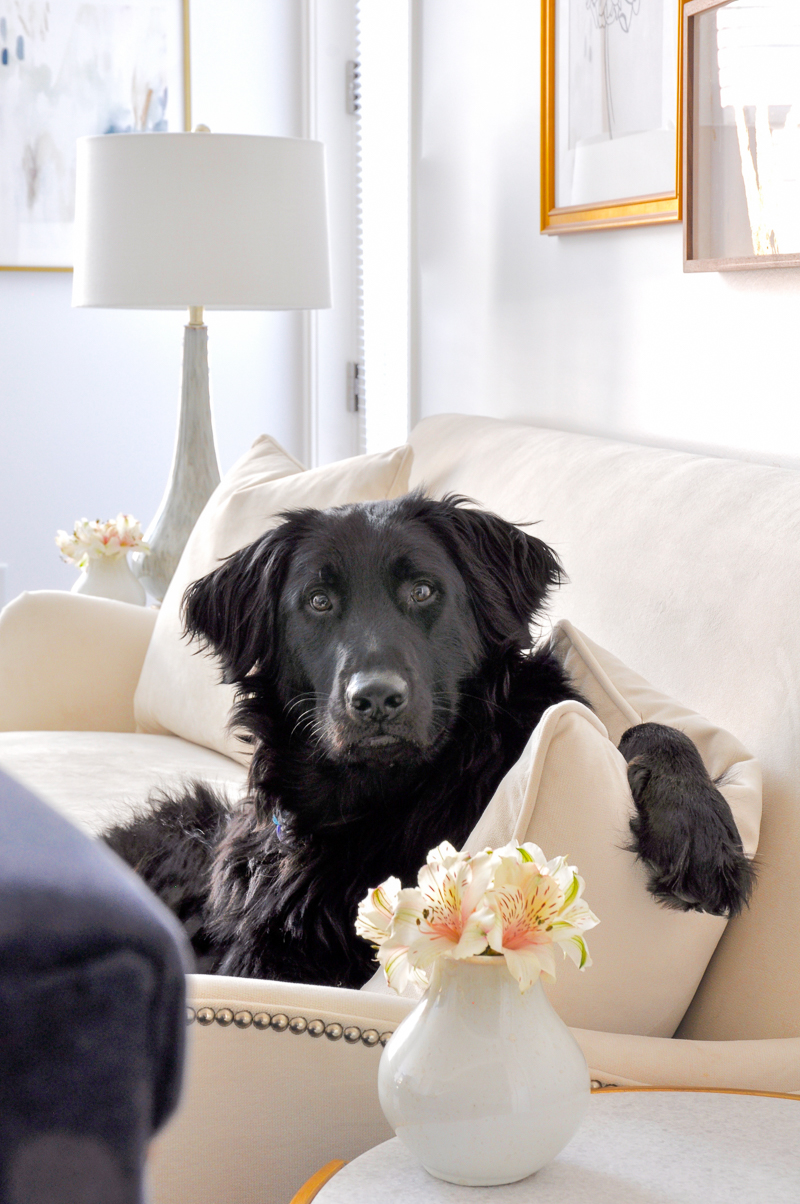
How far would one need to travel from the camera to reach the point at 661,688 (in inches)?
50.8

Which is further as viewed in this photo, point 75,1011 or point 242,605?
point 242,605

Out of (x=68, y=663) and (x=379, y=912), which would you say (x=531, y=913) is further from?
(x=68, y=663)

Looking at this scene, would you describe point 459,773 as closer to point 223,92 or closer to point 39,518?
point 39,518

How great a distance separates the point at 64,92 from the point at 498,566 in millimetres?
3133

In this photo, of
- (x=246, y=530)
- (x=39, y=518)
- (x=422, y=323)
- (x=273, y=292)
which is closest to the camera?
(x=246, y=530)

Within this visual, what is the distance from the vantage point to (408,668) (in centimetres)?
116

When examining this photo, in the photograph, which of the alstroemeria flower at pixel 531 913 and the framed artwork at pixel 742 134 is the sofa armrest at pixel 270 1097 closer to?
the alstroemeria flower at pixel 531 913

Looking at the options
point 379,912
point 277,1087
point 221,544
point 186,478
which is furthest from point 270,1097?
point 186,478

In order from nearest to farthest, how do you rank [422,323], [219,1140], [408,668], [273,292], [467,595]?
[219,1140], [408,668], [467,595], [273,292], [422,323]

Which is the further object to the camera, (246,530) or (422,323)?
(422,323)

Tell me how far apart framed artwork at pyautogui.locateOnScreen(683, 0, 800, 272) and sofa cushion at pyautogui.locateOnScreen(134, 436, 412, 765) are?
0.64 m

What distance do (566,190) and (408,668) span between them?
5.03 feet

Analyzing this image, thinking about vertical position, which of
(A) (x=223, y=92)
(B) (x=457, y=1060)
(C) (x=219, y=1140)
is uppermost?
(A) (x=223, y=92)

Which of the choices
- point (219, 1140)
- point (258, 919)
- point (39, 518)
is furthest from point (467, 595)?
point (39, 518)
